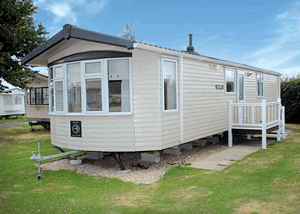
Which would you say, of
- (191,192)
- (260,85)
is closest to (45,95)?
(260,85)

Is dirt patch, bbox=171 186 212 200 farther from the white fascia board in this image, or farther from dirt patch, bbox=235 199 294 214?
the white fascia board

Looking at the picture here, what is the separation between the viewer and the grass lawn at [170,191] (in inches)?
153

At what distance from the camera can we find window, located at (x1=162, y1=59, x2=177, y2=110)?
6160 millimetres

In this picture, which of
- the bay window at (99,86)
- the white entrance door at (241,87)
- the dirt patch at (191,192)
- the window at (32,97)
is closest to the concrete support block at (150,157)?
the bay window at (99,86)

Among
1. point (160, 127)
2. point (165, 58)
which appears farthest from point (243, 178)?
point (165, 58)

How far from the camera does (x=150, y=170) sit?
604 centimetres

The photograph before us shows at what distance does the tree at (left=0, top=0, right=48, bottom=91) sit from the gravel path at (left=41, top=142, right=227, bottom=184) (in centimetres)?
767

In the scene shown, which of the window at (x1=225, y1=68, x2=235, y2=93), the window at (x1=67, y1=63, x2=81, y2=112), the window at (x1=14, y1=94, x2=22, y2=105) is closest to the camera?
the window at (x1=67, y1=63, x2=81, y2=112)

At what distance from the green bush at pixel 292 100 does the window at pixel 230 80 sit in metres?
8.58

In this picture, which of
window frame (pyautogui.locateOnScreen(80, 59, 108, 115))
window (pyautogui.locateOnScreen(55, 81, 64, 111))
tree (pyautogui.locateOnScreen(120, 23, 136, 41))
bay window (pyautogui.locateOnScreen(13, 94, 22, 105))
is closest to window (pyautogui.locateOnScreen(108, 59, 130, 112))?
window frame (pyautogui.locateOnScreen(80, 59, 108, 115))

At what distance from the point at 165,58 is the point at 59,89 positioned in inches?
114

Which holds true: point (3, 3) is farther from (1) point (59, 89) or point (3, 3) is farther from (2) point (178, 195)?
(2) point (178, 195)

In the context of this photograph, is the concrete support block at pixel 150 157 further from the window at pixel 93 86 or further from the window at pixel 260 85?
the window at pixel 260 85

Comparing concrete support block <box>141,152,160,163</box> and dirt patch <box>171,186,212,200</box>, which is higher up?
concrete support block <box>141,152,160,163</box>
